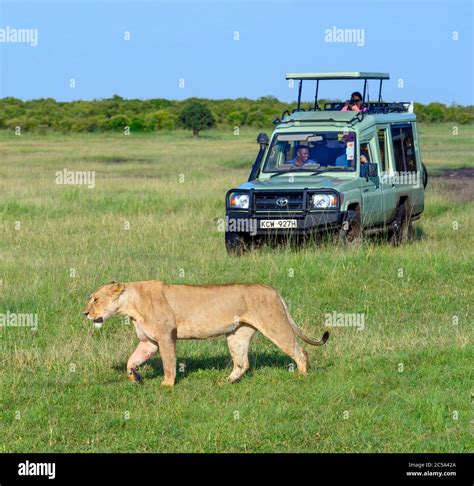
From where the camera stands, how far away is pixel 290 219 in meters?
13.8

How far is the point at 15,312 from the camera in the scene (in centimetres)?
1080

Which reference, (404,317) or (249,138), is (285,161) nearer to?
(404,317)

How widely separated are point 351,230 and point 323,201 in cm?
78

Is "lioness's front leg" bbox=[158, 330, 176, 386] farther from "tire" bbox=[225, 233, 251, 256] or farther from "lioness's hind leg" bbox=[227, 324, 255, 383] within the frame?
"tire" bbox=[225, 233, 251, 256]

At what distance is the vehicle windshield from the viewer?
14.7 m

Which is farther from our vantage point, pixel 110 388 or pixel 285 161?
pixel 285 161

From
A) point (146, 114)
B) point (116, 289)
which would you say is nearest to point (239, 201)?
point (116, 289)

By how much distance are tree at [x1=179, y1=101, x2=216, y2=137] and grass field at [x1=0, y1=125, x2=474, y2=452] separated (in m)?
40.1

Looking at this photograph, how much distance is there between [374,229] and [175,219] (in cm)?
389

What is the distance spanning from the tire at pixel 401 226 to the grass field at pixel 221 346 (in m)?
0.29

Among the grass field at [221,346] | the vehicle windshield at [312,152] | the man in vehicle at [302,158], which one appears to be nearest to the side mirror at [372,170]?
the vehicle windshield at [312,152]

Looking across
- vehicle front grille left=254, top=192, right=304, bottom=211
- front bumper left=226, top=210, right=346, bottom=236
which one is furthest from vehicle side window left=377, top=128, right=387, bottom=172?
vehicle front grille left=254, top=192, right=304, bottom=211

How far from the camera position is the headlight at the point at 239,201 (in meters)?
13.9
